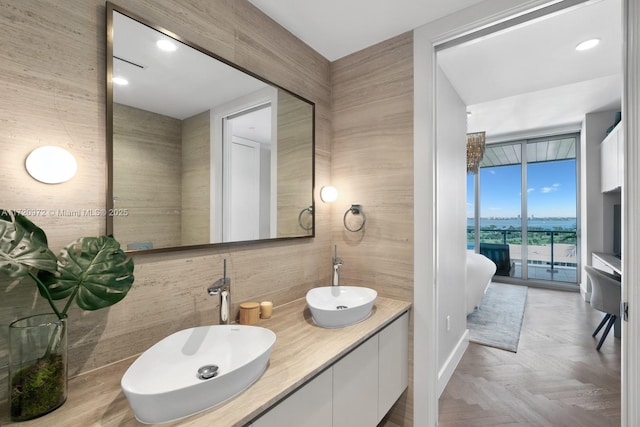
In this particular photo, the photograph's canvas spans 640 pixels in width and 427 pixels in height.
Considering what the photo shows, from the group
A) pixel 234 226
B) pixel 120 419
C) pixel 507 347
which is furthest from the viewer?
pixel 507 347

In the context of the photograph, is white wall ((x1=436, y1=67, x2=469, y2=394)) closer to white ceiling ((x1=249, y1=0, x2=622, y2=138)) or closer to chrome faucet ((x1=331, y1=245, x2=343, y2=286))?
white ceiling ((x1=249, y1=0, x2=622, y2=138))

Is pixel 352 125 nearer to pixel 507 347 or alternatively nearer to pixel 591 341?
pixel 507 347

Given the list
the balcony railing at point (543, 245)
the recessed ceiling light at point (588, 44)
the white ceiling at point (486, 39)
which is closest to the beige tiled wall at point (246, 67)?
the white ceiling at point (486, 39)

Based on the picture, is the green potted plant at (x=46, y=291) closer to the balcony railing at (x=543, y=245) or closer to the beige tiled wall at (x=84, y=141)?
the beige tiled wall at (x=84, y=141)

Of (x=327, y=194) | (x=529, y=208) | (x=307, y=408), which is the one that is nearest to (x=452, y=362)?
(x=327, y=194)

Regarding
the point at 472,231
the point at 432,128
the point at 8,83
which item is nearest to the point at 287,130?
the point at 432,128

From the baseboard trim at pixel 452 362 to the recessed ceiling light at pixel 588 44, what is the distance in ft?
8.24

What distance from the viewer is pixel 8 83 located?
2.98ft

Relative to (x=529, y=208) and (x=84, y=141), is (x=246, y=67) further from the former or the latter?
(x=529, y=208)

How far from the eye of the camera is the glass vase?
0.81 m

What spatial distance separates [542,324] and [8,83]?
4.84 metres

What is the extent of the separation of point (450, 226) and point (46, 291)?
2.54 metres

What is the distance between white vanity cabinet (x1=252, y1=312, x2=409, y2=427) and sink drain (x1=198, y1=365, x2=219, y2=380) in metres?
0.27

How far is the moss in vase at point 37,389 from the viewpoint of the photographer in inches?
31.6
